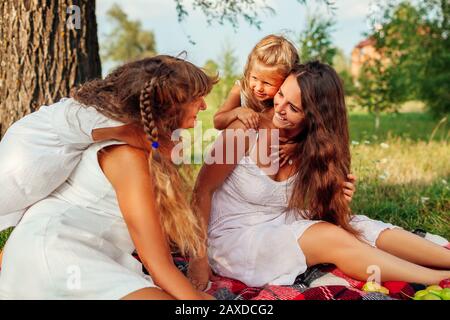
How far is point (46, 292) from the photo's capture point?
6.93 ft

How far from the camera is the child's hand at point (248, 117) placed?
2935 mm

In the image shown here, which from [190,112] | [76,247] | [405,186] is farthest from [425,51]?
[76,247]

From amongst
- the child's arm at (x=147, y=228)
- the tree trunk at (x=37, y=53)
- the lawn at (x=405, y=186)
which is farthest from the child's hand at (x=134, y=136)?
the tree trunk at (x=37, y=53)

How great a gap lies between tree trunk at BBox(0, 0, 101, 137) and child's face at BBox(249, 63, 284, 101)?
1675mm

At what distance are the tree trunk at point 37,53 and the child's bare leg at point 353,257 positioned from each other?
2.29 metres

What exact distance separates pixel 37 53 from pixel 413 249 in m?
2.86

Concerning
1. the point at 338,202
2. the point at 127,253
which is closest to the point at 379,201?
the point at 338,202

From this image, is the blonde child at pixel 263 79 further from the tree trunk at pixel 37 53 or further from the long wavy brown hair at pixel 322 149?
the tree trunk at pixel 37 53

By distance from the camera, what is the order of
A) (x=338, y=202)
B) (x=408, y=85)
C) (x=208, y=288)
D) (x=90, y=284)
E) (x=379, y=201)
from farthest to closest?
1. (x=408, y=85)
2. (x=379, y=201)
3. (x=338, y=202)
4. (x=208, y=288)
5. (x=90, y=284)

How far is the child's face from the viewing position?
9.97ft

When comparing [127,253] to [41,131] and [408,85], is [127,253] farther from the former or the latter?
[408,85]

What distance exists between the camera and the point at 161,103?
2.36 meters

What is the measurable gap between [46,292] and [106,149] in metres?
0.62

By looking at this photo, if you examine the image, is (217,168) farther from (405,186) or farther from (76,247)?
(405,186)
